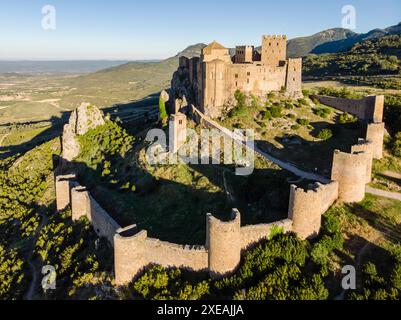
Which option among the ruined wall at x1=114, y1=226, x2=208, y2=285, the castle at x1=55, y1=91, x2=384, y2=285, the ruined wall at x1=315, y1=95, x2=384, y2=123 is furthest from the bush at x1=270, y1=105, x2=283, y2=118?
the ruined wall at x1=114, y1=226, x2=208, y2=285

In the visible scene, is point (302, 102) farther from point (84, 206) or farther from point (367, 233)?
point (84, 206)

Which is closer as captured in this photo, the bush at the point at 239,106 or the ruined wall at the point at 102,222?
the ruined wall at the point at 102,222

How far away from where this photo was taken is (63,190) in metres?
34.2

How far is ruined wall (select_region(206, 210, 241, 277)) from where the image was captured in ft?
64.6

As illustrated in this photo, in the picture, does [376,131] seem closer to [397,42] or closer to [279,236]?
[279,236]

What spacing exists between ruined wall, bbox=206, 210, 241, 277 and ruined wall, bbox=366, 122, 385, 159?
16893mm

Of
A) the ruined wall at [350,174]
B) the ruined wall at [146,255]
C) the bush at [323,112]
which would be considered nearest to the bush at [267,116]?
the bush at [323,112]

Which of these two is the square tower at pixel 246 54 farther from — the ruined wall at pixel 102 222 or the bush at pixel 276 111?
the ruined wall at pixel 102 222

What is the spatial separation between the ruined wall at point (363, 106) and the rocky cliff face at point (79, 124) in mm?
29454

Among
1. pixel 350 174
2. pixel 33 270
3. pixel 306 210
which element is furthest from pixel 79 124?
pixel 306 210

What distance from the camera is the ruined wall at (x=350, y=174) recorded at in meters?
23.7

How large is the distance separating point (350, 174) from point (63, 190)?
23.3 m

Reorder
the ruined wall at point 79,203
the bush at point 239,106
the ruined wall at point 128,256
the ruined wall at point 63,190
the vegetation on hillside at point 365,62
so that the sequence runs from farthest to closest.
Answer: the vegetation on hillside at point 365,62, the bush at point 239,106, the ruined wall at point 63,190, the ruined wall at point 79,203, the ruined wall at point 128,256

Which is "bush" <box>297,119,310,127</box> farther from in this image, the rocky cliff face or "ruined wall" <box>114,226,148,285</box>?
the rocky cliff face
